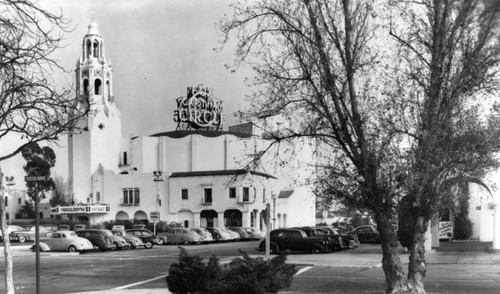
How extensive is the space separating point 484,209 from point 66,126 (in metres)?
39.5

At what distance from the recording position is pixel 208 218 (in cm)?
9388

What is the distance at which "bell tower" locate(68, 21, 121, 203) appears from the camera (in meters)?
107

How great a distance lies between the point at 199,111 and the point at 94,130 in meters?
16.4

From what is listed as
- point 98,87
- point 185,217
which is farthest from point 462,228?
point 98,87

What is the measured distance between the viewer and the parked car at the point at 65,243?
46469 mm

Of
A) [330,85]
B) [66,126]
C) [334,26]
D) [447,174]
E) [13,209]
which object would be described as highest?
[334,26]

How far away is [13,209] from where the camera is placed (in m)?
132

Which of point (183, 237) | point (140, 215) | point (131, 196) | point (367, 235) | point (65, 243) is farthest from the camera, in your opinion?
point (131, 196)

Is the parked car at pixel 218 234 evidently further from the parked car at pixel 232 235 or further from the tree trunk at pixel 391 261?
the tree trunk at pixel 391 261

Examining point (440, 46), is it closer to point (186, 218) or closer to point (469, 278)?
point (469, 278)

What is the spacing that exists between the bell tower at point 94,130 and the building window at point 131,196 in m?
5.53

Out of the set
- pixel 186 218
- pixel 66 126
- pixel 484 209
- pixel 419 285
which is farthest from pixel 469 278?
pixel 186 218

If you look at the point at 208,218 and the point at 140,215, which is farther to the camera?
the point at 140,215

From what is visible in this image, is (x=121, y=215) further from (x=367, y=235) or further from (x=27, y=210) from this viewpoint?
(x=367, y=235)
